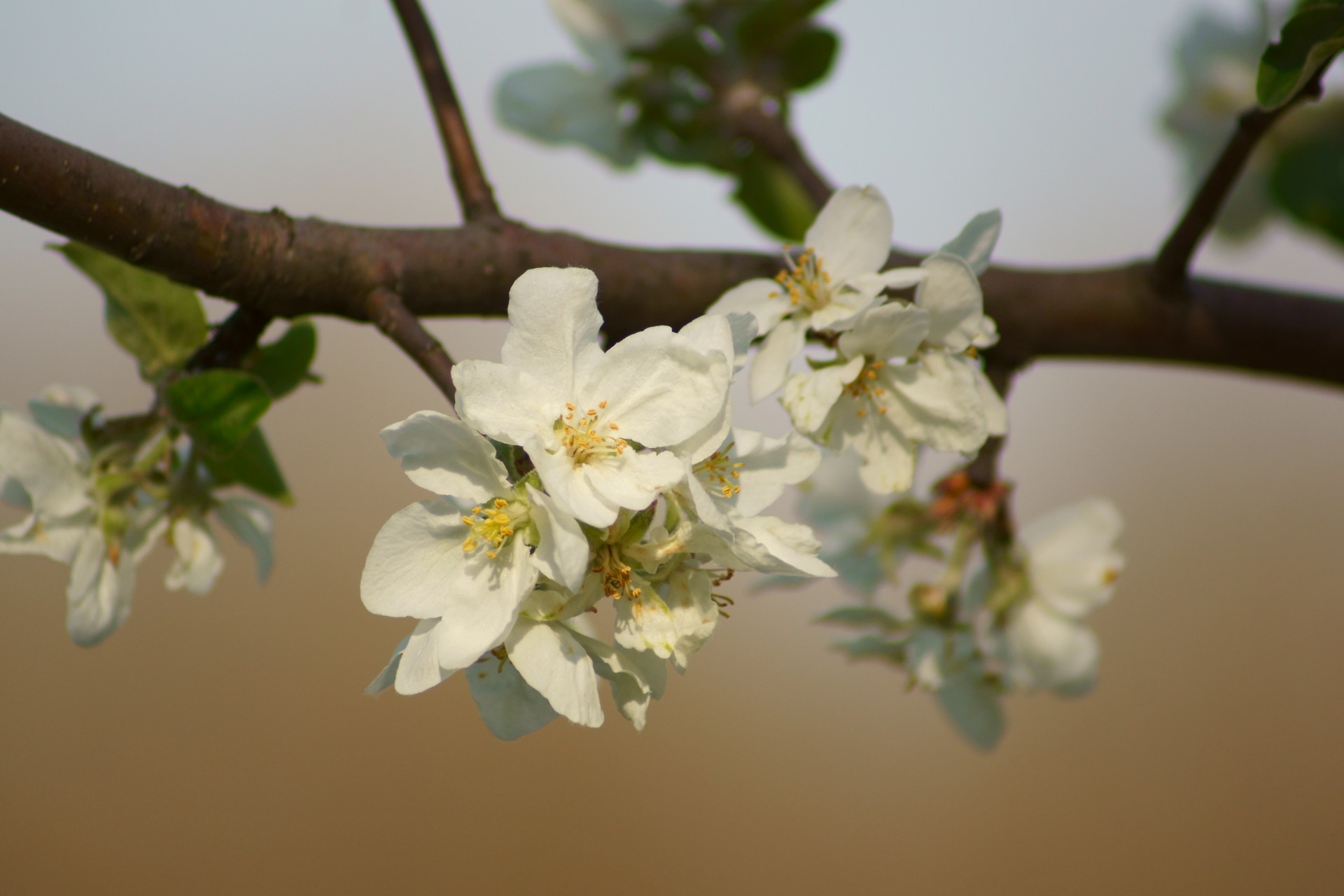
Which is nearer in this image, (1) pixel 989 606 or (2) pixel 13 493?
(2) pixel 13 493

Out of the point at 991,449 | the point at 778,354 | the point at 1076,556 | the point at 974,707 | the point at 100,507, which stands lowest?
the point at 974,707

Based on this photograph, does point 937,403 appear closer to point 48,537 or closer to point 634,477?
point 634,477

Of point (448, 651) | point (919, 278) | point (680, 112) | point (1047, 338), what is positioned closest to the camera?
point (448, 651)

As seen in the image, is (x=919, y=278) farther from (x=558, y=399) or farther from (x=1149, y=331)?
(x=1149, y=331)

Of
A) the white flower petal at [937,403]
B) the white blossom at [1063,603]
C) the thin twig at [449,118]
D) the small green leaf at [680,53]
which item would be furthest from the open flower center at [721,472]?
the small green leaf at [680,53]

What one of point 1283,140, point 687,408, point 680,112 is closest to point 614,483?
point 687,408

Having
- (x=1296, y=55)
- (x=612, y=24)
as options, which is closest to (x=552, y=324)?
(x=1296, y=55)
